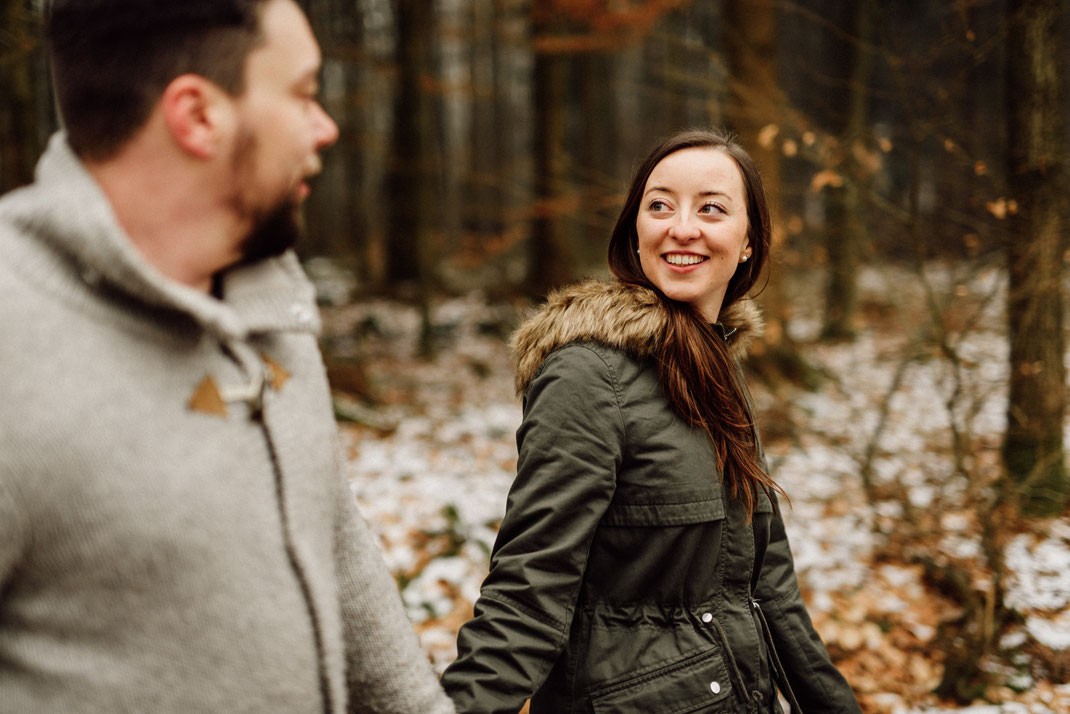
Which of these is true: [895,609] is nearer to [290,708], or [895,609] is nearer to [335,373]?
[290,708]

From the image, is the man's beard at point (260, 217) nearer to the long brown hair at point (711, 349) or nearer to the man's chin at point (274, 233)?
the man's chin at point (274, 233)

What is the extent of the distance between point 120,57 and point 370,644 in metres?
1.08

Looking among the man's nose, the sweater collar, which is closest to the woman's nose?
the man's nose

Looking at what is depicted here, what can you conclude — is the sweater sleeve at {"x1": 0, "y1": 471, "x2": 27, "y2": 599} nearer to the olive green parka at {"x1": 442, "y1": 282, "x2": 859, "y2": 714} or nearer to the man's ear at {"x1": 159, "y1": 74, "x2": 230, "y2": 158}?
the man's ear at {"x1": 159, "y1": 74, "x2": 230, "y2": 158}

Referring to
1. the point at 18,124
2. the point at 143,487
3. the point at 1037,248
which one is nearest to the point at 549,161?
the point at 18,124

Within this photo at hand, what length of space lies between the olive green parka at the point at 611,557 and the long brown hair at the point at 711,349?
0.15ft

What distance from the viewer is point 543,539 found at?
1741 millimetres

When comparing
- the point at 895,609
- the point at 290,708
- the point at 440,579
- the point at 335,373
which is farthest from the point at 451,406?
the point at 290,708

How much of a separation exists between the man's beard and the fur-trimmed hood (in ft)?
2.87

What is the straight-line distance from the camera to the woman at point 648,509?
1733 millimetres

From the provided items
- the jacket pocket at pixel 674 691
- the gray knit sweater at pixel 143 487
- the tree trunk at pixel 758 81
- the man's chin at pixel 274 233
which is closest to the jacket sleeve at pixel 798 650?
the jacket pocket at pixel 674 691

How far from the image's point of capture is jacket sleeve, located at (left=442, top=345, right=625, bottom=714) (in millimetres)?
1646

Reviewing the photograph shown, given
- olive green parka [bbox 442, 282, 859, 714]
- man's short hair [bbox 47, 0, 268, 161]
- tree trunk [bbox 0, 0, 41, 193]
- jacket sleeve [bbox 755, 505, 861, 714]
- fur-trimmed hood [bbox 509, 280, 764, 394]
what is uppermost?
tree trunk [bbox 0, 0, 41, 193]

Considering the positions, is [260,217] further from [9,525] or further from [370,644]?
[370,644]
